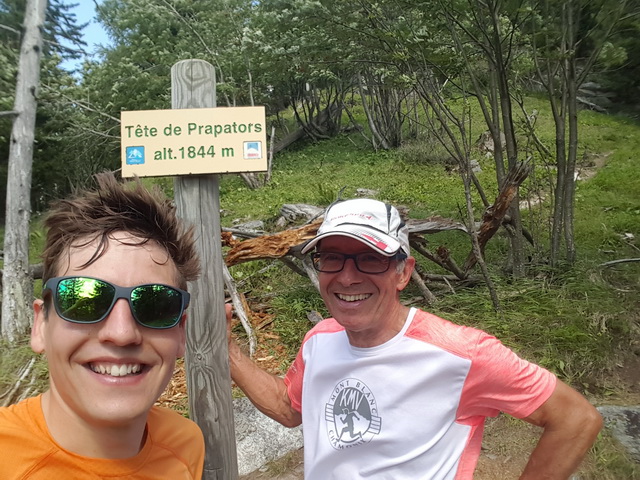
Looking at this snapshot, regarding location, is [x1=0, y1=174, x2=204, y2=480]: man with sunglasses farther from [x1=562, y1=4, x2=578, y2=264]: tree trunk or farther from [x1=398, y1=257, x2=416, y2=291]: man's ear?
[x1=562, y1=4, x2=578, y2=264]: tree trunk

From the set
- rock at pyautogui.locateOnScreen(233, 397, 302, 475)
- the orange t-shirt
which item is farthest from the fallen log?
the orange t-shirt

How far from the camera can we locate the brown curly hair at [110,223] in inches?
46.3

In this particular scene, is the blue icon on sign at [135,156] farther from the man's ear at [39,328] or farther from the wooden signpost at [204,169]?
the man's ear at [39,328]

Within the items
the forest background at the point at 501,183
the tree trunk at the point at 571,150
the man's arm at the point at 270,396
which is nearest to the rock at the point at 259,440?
the forest background at the point at 501,183

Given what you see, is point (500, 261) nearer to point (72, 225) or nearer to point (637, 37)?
point (637, 37)

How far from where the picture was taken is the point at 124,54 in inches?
584

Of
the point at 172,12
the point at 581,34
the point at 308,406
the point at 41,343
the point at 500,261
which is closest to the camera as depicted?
the point at 41,343

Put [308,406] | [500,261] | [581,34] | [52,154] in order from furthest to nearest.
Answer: [52,154]
[500,261]
[581,34]
[308,406]

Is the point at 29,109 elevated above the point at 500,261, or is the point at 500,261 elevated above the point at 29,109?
the point at 29,109

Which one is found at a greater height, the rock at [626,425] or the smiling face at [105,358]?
the smiling face at [105,358]

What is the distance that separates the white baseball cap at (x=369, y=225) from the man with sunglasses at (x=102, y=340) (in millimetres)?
602

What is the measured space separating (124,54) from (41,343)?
634 inches

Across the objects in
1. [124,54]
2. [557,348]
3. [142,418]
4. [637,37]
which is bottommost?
[557,348]

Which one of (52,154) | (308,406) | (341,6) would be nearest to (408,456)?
(308,406)
